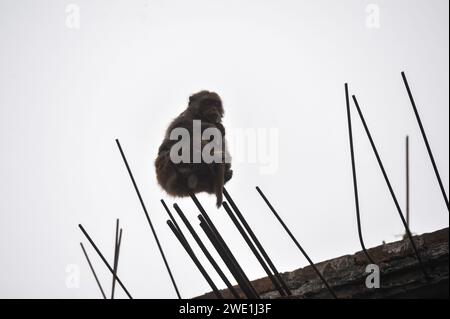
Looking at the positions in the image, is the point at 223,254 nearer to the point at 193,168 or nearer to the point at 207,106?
the point at 193,168

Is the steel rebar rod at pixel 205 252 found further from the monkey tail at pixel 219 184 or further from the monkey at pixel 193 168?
the monkey tail at pixel 219 184

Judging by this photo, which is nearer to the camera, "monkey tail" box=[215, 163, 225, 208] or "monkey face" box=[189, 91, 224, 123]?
"monkey tail" box=[215, 163, 225, 208]

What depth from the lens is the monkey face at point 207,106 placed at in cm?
732

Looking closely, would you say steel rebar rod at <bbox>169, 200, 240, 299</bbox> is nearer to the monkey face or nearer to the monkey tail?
the monkey tail

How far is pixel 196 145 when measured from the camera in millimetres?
6336

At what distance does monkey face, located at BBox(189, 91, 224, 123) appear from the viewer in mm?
7316

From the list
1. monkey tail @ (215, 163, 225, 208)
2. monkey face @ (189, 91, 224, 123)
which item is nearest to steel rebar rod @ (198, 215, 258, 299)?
monkey tail @ (215, 163, 225, 208)

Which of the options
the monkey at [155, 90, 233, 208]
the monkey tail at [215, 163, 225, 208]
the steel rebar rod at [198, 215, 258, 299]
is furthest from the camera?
the monkey at [155, 90, 233, 208]

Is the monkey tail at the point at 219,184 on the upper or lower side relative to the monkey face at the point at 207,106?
lower

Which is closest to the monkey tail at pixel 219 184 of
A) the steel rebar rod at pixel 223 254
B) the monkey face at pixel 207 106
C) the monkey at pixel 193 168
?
the monkey at pixel 193 168

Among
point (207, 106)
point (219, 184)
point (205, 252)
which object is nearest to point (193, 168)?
point (219, 184)
